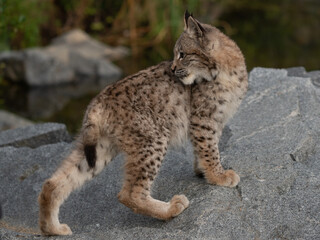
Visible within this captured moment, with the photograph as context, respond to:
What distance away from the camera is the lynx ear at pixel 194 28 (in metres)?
4.66

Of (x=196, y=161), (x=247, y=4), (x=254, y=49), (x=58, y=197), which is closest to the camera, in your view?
(x=58, y=197)

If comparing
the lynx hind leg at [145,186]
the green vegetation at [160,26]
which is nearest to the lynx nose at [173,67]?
the lynx hind leg at [145,186]

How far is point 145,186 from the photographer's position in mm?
4383

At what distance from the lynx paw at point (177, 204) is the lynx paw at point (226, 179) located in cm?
37

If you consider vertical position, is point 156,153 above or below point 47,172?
above

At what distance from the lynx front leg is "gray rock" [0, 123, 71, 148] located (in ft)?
7.39

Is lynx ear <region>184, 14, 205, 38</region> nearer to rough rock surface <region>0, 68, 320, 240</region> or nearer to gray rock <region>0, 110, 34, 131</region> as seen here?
rough rock surface <region>0, 68, 320, 240</region>

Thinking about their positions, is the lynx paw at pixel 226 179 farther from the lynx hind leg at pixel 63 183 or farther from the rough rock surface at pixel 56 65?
the rough rock surface at pixel 56 65

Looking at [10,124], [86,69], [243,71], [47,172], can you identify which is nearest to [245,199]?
[243,71]

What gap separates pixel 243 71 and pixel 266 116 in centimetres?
108

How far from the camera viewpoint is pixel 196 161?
16.1 feet

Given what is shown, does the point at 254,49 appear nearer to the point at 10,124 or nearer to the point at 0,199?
the point at 10,124

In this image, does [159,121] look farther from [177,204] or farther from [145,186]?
[177,204]

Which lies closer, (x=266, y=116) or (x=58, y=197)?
(x=58, y=197)
